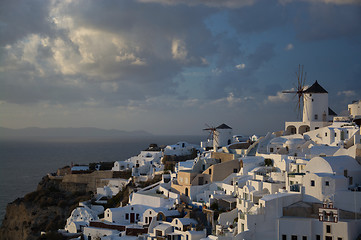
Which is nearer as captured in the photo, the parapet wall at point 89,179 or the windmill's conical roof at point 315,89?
the windmill's conical roof at point 315,89

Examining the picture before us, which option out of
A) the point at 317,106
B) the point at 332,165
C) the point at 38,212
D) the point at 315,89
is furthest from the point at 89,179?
the point at 332,165

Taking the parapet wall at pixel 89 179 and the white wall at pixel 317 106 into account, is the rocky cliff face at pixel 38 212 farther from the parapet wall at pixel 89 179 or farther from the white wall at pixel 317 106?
the white wall at pixel 317 106

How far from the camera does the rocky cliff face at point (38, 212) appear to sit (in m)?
45.1

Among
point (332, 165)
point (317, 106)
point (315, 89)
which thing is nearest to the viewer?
point (332, 165)

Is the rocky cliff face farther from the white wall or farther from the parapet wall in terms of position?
the white wall

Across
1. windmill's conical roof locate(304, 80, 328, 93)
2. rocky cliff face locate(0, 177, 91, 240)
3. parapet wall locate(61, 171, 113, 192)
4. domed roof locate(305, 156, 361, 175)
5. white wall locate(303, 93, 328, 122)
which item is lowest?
rocky cliff face locate(0, 177, 91, 240)

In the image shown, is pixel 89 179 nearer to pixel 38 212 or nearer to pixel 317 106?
pixel 38 212

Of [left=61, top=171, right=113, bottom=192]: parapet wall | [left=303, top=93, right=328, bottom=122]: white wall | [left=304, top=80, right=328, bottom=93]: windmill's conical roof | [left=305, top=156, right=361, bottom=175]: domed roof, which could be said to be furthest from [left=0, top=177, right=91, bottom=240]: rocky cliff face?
[left=305, top=156, right=361, bottom=175]: domed roof

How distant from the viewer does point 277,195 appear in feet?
85.6

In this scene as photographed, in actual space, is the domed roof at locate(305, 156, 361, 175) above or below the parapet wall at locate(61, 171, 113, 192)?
above

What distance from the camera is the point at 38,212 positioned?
152ft

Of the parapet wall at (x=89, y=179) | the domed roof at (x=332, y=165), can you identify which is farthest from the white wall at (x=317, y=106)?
the parapet wall at (x=89, y=179)

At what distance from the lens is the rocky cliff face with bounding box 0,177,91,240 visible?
45.1m

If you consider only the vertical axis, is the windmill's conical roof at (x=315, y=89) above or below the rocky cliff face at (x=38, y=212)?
above
